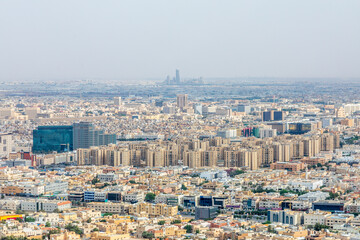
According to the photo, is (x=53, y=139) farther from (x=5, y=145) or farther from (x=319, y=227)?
(x=319, y=227)

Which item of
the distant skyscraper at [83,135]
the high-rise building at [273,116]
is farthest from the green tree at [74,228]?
the high-rise building at [273,116]

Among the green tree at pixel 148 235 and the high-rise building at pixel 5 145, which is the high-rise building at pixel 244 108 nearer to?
the high-rise building at pixel 5 145

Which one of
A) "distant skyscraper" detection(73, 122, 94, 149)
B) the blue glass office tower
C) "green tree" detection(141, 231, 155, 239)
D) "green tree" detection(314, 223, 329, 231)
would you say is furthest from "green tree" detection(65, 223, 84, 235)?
"distant skyscraper" detection(73, 122, 94, 149)

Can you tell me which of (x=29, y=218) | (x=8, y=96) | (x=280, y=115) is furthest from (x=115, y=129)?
(x=8, y=96)

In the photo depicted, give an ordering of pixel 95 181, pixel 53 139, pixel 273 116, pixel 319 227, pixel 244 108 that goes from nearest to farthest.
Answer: pixel 319 227 < pixel 95 181 < pixel 53 139 < pixel 273 116 < pixel 244 108

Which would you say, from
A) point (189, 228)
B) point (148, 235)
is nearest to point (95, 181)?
point (189, 228)

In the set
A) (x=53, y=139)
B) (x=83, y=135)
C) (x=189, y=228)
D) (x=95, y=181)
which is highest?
(x=83, y=135)

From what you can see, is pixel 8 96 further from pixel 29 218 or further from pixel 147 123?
pixel 29 218

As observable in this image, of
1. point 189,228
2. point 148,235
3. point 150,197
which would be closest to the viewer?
point 148,235

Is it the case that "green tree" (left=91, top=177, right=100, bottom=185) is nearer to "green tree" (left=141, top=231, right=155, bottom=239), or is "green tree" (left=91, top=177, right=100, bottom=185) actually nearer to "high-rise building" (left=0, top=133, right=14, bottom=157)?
"green tree" (left=141, top=231, right=155, bottom=239)
